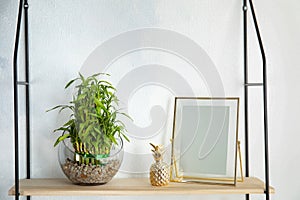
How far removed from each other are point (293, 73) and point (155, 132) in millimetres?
508

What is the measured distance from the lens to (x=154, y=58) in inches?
56.9

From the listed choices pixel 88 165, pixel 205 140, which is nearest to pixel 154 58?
pixel 205 140

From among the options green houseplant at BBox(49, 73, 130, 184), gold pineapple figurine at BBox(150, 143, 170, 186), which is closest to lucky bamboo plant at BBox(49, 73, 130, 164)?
green houseplant at BBox(49, 73, 130, 184)

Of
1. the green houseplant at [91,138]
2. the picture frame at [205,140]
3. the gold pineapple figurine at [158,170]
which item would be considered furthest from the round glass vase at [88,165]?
the picture frame at [205,140]

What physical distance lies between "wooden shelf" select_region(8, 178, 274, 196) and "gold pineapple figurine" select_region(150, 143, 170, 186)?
2 cm

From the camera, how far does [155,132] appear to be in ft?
4.74

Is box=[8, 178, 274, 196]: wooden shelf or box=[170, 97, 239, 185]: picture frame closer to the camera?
box=[8, 178, 274, 196]: wooden shelf

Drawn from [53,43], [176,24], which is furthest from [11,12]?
[176,24]

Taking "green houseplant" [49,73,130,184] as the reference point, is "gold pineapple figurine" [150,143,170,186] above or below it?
below

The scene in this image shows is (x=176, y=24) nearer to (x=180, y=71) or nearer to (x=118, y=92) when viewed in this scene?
(x=180, y=71)

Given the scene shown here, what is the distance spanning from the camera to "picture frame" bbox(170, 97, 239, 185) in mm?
1358

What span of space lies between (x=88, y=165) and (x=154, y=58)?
43 centimetres

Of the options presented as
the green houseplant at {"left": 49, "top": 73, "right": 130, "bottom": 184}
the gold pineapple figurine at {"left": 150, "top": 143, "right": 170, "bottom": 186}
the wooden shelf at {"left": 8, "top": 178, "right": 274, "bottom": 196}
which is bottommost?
the wooden shelf at {"left": 8, "top": 178, "right": 274, "bottom": 196}

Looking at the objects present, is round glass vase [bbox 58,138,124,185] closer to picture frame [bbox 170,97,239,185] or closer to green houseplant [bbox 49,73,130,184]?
green houseplant [bbox 49,73,130,184]
